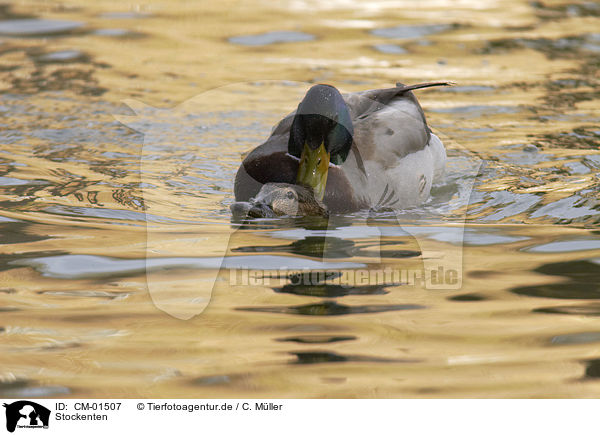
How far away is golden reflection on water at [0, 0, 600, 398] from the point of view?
3.66 meters

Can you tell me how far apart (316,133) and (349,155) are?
0.52 metres

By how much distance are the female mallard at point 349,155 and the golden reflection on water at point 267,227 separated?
28cm

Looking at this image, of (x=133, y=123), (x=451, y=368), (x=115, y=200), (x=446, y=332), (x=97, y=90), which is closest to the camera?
(x=451, y=368)

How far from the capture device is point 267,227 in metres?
5.80

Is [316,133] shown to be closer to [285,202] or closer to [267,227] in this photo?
[285,202]

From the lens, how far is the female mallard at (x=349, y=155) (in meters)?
6.13

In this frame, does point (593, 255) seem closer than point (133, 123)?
Yes

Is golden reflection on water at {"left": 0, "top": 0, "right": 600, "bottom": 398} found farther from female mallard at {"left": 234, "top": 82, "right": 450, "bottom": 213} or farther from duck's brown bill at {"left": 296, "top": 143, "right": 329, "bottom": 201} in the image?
duck's brown bill at {"left": 296, "top": 143, "right": 329, "bottom": 201}

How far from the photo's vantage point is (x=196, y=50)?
464 inches
